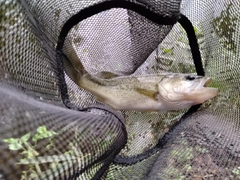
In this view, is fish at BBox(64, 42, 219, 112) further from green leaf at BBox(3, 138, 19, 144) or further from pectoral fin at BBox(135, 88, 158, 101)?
green leaf at BBox(3, 138, 19, 144)

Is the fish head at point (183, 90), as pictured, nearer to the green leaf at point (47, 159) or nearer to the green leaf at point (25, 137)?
the green leaf at point (47, 159)

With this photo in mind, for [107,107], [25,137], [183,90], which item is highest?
[25,137]

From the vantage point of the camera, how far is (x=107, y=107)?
257cm

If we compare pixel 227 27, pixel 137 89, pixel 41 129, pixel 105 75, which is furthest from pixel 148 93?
pixel 41 129

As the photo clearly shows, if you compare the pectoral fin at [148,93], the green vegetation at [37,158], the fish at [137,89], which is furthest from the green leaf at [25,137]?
the pectoral fin at [148,93]

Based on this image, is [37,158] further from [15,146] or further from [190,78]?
[190,78]

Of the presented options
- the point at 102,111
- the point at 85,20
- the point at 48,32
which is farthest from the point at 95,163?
the point at 85,20

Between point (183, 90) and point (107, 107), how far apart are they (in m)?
0.74

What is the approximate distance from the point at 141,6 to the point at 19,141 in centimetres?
163

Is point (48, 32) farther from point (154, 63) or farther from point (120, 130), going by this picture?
point (154, 63)

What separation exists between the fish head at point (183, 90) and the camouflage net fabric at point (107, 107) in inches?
5.4

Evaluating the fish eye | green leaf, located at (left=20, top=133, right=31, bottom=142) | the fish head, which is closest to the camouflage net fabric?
green leaf, located at (left=20, top=133, right=31, bottom=142)

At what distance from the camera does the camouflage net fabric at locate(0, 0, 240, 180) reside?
138 centimetres

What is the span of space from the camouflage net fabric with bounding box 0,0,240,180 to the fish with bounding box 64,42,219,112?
0.14 meters
